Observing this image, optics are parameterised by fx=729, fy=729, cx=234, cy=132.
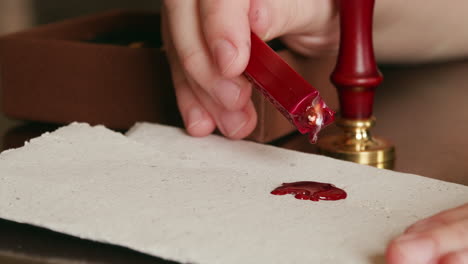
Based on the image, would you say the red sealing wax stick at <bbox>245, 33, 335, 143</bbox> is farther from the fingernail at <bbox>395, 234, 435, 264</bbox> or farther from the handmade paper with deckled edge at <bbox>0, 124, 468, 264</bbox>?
the fingernail at <bbox>395, 234, 435, 264</bbox>

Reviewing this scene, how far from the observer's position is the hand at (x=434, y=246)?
1.40 ft

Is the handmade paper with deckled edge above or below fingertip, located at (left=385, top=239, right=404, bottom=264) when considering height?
below

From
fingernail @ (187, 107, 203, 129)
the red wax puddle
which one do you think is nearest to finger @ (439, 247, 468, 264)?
the red wax puddle

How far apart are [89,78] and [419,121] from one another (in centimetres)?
38

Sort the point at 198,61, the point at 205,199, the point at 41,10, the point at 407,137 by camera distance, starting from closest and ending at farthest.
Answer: the point at 205,199 < the point at 198,61 < the point at 407,137 < the point at 41,10

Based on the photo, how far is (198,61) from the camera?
680 mm

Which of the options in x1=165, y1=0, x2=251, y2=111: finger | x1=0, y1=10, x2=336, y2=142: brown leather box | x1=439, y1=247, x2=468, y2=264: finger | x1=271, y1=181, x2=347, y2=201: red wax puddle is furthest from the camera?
x1=0, y1=10, x2=336, y2=142: brown leather box

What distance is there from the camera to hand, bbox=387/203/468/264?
1.40ft

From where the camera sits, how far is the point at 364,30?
0.71 metres

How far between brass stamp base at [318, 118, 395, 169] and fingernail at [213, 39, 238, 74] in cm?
16

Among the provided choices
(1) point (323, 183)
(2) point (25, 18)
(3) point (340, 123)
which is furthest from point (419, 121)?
(2) point (25, 18)

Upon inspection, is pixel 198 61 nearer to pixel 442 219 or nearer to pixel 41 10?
pixel 442 219

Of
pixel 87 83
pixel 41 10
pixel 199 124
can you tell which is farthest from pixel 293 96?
pixel 41 10

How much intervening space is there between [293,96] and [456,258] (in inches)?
7.9
